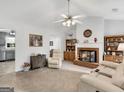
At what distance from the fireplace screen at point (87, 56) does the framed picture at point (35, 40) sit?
2652 millimetres

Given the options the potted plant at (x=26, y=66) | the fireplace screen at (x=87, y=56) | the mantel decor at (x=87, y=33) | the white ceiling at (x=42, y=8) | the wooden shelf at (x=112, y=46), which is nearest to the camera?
the white ceiling at (x=42, y=8)

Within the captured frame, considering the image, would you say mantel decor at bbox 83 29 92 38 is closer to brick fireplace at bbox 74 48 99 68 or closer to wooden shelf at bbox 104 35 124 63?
brick fireplace at bbox 74 48 99 68

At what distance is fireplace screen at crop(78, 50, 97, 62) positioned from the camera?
769 cm

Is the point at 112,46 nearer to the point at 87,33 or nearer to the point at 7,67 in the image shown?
the point at 87,33

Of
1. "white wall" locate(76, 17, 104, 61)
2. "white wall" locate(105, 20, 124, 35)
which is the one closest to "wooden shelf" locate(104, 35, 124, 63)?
"white wall" locate(105, 20, 124, 35)

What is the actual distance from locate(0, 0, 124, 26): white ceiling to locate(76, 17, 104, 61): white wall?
1.26 m

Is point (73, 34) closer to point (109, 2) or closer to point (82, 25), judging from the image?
point (82, 25)

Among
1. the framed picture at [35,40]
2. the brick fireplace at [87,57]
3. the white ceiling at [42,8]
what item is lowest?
the brick fireplace at [87,57]

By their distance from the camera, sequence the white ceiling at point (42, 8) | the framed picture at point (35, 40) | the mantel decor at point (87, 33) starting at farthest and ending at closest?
the mantel decor at point (87, 33) < the framed picture at point (35, 40) < the white ceiling at point (42, 8)

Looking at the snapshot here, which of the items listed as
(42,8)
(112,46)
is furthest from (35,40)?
(112,46)

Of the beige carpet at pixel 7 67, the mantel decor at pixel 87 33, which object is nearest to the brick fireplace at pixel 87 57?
the mantel decor at pixel 87 33

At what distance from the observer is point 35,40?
23.4 feet

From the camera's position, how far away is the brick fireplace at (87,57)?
7.52 meters

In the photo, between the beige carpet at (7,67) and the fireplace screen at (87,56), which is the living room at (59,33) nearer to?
the fireplace screen at (87,56)
